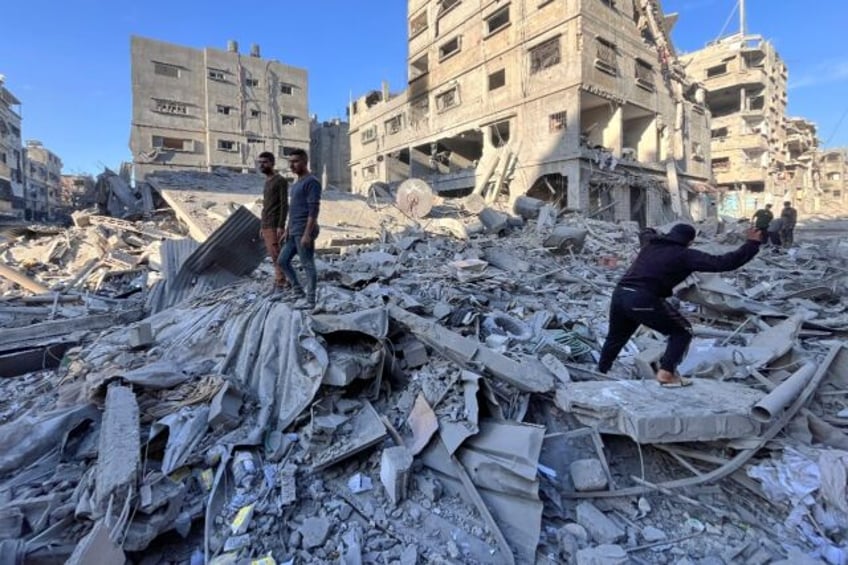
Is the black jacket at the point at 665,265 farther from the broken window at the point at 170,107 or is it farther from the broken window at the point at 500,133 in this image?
the broken window at the point at 170,107

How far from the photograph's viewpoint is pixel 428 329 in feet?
12.2

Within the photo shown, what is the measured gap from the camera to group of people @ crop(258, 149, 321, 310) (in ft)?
14.3

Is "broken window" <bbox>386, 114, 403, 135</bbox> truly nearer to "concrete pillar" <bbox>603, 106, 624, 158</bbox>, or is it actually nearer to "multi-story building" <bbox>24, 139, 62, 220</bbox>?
"concrete pillar" <bbox>603, 106, 624, 158</bbox>

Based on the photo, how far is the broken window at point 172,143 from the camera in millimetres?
26391

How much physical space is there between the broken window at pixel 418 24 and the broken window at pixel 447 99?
193 inches

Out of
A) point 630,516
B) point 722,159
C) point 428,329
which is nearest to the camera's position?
point 630,516

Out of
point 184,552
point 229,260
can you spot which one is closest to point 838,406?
point 184,552

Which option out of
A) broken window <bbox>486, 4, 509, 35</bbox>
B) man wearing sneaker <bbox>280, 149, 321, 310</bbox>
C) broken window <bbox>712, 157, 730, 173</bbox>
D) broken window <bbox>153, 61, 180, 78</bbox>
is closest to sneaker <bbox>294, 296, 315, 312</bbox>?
man wearing sneaker <bbox>280, 149, 321, 310</bbox>

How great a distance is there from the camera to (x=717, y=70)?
33.8 meters

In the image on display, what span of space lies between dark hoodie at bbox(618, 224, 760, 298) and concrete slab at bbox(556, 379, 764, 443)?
2.55 ft

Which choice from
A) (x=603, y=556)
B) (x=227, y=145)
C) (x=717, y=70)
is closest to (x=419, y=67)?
(x=227, y=145)

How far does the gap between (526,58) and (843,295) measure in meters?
16.6

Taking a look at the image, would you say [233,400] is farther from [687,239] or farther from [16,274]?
[16,274]

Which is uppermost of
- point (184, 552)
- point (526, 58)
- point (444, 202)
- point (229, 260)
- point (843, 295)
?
point (526, 58)
